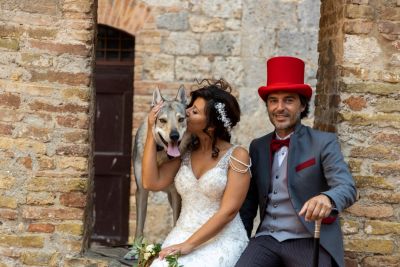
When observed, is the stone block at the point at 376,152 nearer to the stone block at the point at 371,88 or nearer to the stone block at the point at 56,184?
the stone block at the point at 371,88

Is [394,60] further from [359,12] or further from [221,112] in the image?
[221,112]

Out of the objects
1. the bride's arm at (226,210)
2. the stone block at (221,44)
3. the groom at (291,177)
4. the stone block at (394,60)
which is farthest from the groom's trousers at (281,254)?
the stone block at (221,44)

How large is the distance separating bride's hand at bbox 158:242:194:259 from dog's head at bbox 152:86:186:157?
0.59 metres

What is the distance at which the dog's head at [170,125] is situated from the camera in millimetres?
4715

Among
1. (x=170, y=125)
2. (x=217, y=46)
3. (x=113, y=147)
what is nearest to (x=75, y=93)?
(x=170, y=125)

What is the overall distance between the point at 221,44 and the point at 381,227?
3.77 m

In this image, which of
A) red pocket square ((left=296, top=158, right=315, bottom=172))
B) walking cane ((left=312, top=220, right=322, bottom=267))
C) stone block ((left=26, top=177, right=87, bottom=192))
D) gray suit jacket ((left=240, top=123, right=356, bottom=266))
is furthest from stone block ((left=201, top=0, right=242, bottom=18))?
walking cane ((left=312, top=220, right=322, bottom=267))

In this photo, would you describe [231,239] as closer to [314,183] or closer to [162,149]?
[314,183]

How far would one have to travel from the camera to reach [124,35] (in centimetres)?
890

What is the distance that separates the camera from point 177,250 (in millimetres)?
4273

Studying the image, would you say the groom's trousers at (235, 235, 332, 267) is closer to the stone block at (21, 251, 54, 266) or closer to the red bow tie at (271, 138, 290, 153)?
the red bow tie at (271, 138, 290, 153)

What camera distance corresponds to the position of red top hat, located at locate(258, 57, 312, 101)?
14.1 ft

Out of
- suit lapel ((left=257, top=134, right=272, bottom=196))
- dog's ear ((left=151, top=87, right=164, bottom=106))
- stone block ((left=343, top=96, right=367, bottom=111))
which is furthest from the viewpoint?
stone block ((left=343, top=96, right=367, bottom=111))

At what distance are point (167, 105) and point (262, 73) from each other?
358 centimetres
